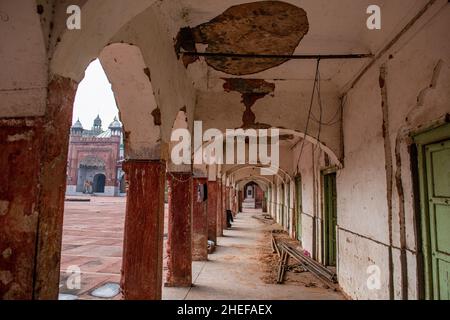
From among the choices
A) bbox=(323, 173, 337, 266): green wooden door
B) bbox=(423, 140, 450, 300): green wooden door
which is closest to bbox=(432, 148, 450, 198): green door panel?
bbox=(423, 140, 450, 300): green wooden door

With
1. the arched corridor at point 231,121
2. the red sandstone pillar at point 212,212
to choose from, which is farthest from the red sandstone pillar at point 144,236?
the red sandstone pillar at point 212,212

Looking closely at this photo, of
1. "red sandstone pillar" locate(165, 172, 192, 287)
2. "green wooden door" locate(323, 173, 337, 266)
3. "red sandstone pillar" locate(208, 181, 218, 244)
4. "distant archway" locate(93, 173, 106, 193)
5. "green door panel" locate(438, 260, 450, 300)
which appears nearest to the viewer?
"green door panel" locate(438, 260, 450, 300)

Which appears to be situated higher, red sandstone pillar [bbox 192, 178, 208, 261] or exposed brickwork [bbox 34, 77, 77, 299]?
exposed brickwork [bbox 34, 77, 77, 299]

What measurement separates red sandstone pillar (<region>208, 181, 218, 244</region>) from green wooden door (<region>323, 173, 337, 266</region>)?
370cm

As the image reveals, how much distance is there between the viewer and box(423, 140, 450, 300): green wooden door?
290 centimetres

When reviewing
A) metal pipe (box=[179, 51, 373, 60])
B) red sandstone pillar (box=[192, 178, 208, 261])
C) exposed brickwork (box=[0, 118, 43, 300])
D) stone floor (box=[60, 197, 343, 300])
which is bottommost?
stone floor (box=[60, 197, 343, 300])

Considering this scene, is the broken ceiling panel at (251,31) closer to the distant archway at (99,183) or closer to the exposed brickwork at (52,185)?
the exposed brickwork at (52,185)

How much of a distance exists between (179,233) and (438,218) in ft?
13.4

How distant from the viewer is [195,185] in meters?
8.93

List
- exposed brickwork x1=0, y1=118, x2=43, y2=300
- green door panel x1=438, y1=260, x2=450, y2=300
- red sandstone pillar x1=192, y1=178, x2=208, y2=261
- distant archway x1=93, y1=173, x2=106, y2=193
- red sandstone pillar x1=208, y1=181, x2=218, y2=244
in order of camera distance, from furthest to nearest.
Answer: distant archway x1=93, y1=173, x2=106, y2=193 < red sandstone pillar x1=208, y1=181, x2=218, y2=244 < red sandstone pillar x1=192, y1=178, x2=208, y2=261 < green door panel x1=438, y1=260, x2=450, y2=300 < exposed brickwork x1=0, y1=118, x2=43, y2=300

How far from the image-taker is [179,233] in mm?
5848

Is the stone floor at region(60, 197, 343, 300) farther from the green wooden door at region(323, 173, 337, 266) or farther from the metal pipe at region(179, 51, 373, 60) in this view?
the metal pipe at region(179, 51, 373, 60)

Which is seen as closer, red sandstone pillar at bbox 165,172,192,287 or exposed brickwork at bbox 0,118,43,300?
exposed brickwork at bbox 0,118,43,300
